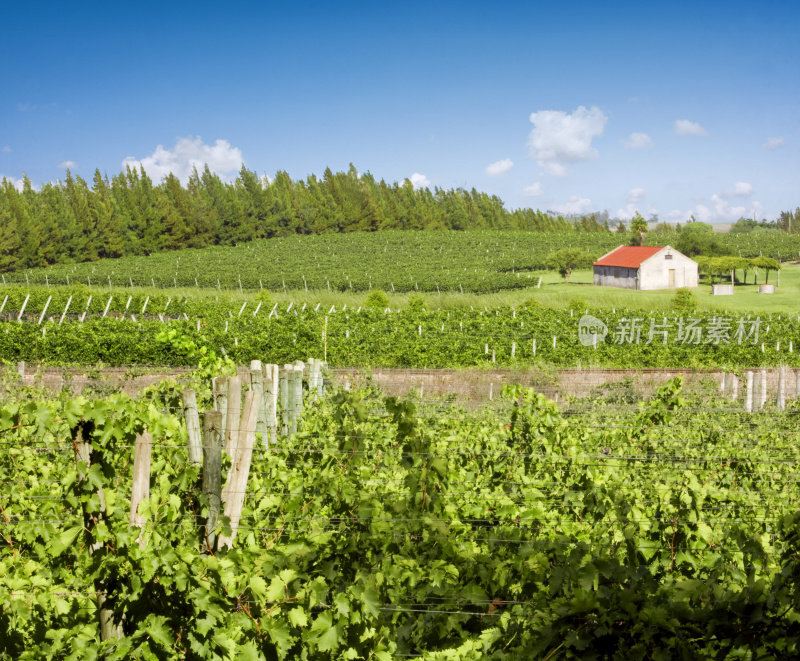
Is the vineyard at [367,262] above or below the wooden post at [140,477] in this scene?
above

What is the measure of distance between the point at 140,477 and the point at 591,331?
21.1m

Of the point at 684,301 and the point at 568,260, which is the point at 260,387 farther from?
the point at 568,260

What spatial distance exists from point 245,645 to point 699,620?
197 centimetres

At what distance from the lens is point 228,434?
3.80 m

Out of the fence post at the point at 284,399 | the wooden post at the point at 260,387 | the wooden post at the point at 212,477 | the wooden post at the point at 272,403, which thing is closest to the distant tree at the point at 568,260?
the fence post at the point at 284,399

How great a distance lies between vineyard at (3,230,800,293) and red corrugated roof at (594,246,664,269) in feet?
20.3

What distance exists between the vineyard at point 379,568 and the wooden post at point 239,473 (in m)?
0.11

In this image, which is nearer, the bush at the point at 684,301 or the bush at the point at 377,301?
→ the bush at the point at 377,301

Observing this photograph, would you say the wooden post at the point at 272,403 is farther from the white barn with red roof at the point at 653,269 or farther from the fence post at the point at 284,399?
the white barn with red roof at the point at 653,269

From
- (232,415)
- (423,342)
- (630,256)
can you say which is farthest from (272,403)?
(630,256)

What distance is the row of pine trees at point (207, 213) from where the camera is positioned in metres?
68.0

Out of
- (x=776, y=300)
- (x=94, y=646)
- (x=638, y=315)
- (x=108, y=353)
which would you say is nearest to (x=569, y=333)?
(x=638, y=315)

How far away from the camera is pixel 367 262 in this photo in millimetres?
66562

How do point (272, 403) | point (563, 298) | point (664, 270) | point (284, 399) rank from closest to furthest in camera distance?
point (272, 403) < point (284, 399) < point (563, 298) < point (664, 270)
